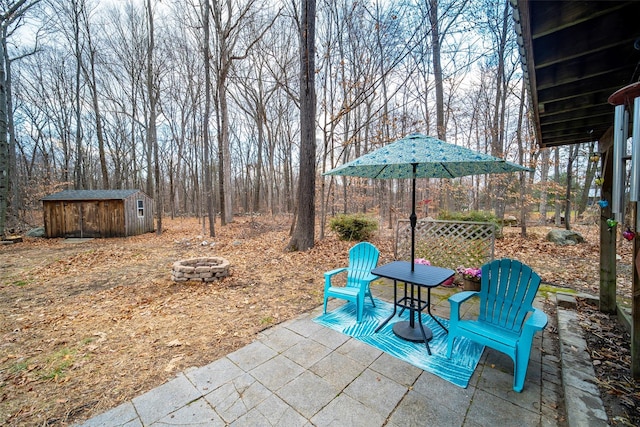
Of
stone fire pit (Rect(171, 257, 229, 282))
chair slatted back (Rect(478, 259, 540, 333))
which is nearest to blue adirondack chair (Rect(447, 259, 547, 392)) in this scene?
chair slatted back (Rect(478, 259, 540, 333))

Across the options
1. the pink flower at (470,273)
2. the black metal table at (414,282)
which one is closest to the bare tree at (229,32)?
the black metal table at (414,282)

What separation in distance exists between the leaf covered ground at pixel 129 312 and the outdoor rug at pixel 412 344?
601 millimetres

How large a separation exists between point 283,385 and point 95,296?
376 cm

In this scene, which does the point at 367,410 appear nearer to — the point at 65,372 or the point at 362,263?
the point at 362,263

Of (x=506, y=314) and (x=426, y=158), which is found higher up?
(x=426, y=158)

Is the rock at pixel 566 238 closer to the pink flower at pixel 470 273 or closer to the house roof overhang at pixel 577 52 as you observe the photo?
the pink flower at pixel 470 273

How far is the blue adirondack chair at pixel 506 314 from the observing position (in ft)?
6.13

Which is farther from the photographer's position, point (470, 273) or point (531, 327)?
point (470, 273)

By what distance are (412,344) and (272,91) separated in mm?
13644

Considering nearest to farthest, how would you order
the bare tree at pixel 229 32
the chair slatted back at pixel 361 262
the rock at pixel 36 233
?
the chair slatted back at pixel 361 262, the bare tree at pixel 229 32, the rock at pixel 36 233

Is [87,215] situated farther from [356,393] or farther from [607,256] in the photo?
[607,256]

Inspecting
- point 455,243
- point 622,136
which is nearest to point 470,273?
point 455,243

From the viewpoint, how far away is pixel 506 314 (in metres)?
2.28

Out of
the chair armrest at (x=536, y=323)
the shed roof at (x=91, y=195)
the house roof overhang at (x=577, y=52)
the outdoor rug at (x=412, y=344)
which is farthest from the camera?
the shed roof at (x=91, y=195)
